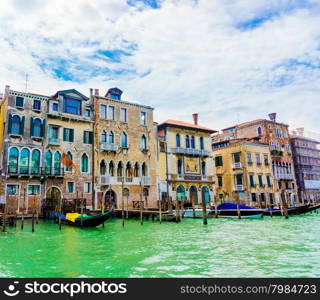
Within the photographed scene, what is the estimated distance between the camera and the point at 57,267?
6363mm

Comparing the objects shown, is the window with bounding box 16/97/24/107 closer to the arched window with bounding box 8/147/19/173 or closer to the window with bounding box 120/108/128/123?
the arched window with bounding box 8/147/19/173

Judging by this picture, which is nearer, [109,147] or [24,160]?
[24,160]

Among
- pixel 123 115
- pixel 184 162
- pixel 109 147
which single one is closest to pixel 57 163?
pixel 109 147

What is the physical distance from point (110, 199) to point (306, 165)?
2790 cm

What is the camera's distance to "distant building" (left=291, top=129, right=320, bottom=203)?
120 ft

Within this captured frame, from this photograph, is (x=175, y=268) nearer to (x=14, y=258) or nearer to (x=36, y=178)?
(x=14, y=258)

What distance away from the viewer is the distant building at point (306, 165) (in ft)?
120

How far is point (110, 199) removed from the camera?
67.9ft

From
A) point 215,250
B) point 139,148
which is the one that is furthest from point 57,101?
point 215,250

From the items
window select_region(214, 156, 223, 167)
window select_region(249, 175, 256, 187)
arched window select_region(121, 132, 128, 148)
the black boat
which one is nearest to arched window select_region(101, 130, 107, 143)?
arched window select_region(121, 132, 128, 148)

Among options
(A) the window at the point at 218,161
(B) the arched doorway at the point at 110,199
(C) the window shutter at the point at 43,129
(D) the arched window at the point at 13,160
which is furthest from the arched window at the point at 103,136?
(A) the window at the point at 218,161

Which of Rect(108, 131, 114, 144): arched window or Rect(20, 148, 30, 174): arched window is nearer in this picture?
Rect(20, 148, 30, 174): arched window

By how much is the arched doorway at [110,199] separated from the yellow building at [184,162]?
12.0 ft

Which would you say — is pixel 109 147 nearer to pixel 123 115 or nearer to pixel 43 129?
pixel 123 115
